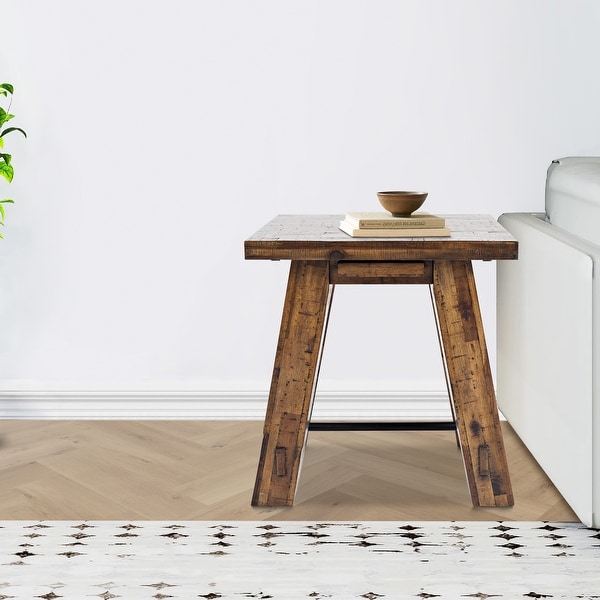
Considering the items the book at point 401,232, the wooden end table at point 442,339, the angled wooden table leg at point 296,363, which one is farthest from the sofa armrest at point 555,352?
the angled wooden table leg at point 296,363

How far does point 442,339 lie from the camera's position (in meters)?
1.59

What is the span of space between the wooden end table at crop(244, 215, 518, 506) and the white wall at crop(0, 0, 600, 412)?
0.61 m

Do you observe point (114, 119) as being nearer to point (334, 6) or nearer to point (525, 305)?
point (334, 6)

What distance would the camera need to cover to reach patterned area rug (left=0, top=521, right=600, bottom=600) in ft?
4.23

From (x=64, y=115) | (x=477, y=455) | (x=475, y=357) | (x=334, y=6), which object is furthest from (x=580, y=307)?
(x=64, y=115)

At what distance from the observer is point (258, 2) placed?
2.15 m

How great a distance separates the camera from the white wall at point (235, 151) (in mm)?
2141

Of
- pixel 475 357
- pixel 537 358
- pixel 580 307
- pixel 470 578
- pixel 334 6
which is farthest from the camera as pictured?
pixel 334 6

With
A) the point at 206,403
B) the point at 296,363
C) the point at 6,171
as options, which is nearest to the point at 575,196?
the point at 296,363

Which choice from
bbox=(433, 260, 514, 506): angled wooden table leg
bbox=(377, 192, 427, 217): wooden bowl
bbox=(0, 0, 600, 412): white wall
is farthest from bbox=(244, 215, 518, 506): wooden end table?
bbox=(0, 0, 600, 412): white wall

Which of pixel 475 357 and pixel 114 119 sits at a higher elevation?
pixel 114 119

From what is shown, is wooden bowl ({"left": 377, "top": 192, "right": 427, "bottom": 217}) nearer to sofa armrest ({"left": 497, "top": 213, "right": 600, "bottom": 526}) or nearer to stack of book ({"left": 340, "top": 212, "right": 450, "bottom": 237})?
stack of book ({"left": 340, "top": 212, "right": 450, "bottom": 237})

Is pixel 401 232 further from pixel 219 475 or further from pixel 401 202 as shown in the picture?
pixel 219 475

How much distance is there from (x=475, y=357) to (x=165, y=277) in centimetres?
98
